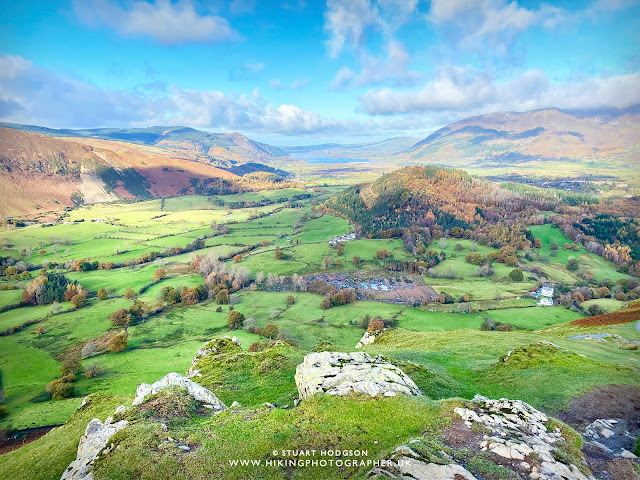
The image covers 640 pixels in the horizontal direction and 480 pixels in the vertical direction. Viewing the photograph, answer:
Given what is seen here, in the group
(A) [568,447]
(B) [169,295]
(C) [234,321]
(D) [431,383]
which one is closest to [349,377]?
(D) [431,383]

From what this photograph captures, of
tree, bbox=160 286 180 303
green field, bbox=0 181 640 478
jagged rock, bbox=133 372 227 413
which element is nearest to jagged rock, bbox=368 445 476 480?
green field, bbox=0 181 640 478

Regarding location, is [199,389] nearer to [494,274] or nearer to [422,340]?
[422,340]

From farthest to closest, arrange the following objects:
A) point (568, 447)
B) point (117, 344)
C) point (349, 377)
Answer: point (117, 344), point (349, 377), point (568, 447)

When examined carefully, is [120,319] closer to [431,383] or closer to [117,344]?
[117,344]

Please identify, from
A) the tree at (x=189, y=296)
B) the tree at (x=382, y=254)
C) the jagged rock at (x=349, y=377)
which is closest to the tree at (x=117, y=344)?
the tree at (x=189, y=296)

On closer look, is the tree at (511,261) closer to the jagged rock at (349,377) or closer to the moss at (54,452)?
the jagged rock at (349,377)

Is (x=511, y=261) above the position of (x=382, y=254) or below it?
below
